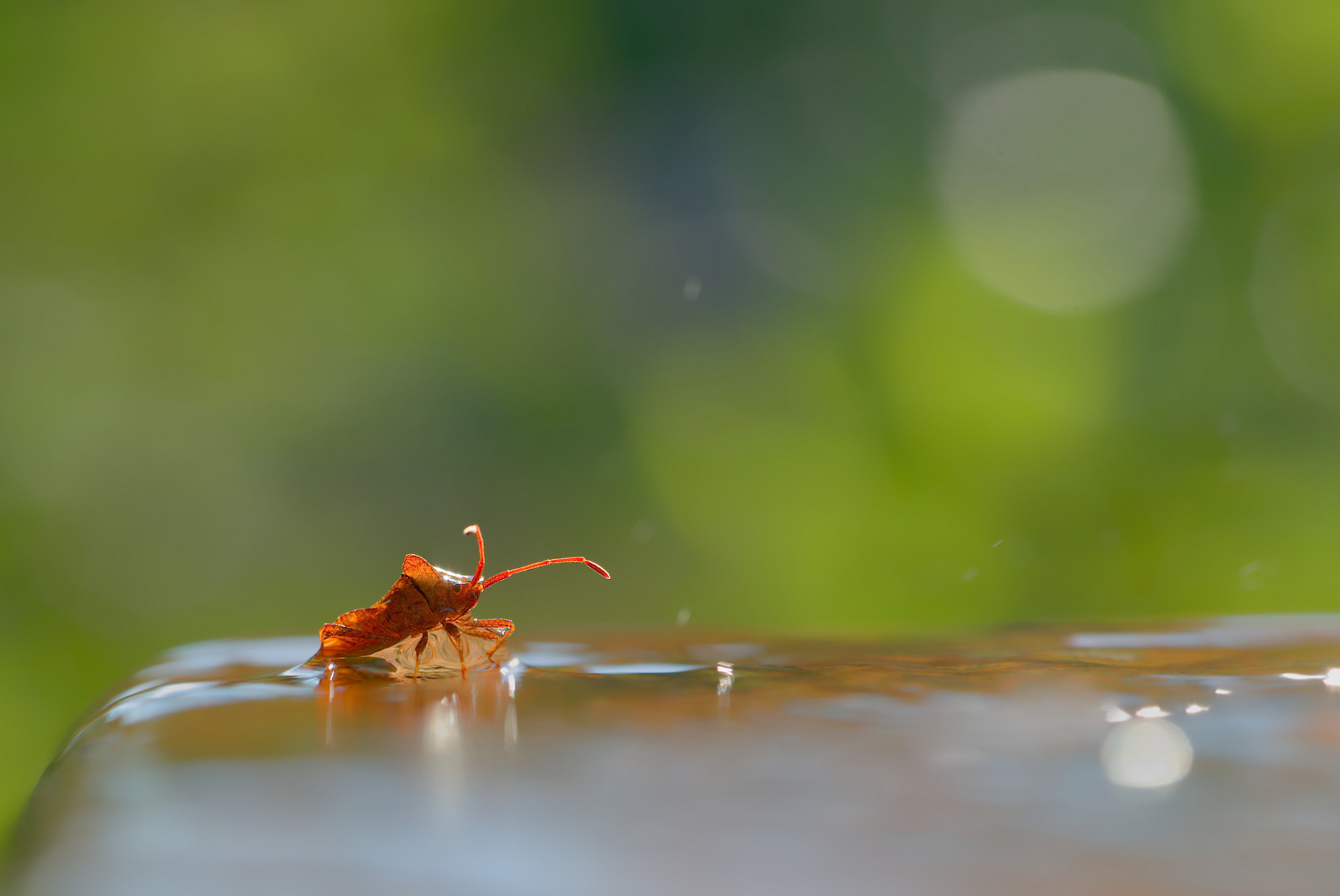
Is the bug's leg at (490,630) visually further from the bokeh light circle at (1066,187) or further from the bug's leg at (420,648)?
the bokeh light circle at (1066,187)

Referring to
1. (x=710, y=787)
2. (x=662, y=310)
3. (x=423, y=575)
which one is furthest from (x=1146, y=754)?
(x=662, y=310)

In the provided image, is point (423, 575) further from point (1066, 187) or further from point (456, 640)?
point (1066, 187)

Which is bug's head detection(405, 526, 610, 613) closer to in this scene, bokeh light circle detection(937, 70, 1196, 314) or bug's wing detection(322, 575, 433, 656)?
bug's wing detection(322, 575, 433, 656)

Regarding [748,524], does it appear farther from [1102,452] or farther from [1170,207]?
[1170,207]

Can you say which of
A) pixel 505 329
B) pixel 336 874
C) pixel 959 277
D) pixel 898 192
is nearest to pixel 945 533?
pixel 959 277

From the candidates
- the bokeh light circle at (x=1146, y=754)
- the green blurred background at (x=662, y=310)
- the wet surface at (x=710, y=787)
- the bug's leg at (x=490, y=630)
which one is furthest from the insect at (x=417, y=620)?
the green blurred background at (x=662, y=310)

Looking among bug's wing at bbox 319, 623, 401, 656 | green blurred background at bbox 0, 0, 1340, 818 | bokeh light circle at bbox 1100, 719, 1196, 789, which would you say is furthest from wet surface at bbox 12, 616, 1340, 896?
green blurred background at bbox 0, 0, 1340, 818
